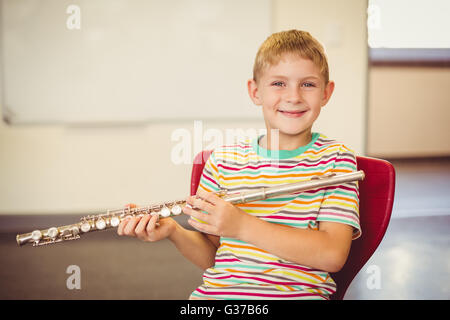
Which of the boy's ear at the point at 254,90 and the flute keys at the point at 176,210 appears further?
the boy's ear at the point at 254,90

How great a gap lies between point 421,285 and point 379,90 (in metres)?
3.62

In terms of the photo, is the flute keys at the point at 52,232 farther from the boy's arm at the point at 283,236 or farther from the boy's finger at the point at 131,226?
the boy's arm at the point at 283,236

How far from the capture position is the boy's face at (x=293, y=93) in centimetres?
98

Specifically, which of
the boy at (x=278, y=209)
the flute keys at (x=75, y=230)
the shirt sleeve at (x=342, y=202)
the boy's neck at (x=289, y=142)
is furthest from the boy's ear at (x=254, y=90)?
the flute keys at (x=75, y=230)

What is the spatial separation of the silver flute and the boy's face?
168 millimetres

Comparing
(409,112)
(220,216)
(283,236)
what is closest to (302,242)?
(283,236)

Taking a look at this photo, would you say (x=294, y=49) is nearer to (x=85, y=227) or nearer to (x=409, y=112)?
(x=85, y=227)

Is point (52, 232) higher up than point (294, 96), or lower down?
lower down

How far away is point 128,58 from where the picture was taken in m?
3.11

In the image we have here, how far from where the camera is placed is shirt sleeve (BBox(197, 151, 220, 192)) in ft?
3.52

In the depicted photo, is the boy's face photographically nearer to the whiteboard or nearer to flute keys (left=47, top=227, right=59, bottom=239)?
flute keys (left=47, top=227, right=59, bottom=239)

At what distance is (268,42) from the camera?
3.39 feet


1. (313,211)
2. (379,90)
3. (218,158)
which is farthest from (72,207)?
(379,90)

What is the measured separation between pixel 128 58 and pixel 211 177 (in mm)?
2318
